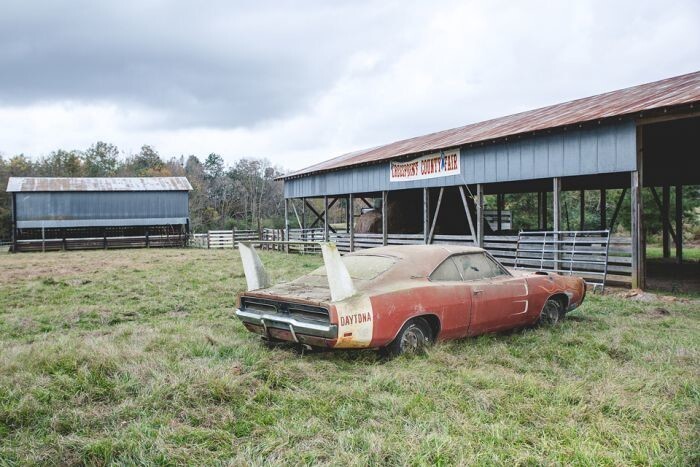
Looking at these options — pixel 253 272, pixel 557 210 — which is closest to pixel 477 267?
pixel 253 272

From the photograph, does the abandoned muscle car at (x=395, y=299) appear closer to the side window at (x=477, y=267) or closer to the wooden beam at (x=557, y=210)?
the side window at (x=477, y=267)

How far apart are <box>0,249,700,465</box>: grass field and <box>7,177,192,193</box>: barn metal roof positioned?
2947cm

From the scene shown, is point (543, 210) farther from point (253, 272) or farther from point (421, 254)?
point (253, 272)

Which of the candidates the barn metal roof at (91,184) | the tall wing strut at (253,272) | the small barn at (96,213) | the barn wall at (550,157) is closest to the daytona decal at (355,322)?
the tall wing strut at (253,272)

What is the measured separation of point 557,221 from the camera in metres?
12.3

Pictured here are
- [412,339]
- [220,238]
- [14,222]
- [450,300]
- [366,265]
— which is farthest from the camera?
[220,238]

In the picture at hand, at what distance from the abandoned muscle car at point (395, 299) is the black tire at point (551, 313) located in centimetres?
4

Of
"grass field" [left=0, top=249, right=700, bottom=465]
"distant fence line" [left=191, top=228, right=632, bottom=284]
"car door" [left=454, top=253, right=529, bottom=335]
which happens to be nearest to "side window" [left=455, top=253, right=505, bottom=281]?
"car door" [left=454, top=253, right=529, bottom=335]

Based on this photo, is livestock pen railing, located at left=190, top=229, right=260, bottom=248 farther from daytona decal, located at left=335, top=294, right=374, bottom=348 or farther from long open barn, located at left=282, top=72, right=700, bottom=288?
daytona decal, located at left=335, top=294, right=374, bottom=348

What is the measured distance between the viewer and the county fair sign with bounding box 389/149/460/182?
1516cm

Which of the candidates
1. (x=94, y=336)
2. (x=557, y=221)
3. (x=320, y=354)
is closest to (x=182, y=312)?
(x=94, y=336)

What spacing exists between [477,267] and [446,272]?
0.61 metres

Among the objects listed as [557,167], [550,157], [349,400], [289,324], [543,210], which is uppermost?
[550,157]

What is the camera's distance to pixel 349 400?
415 cm
